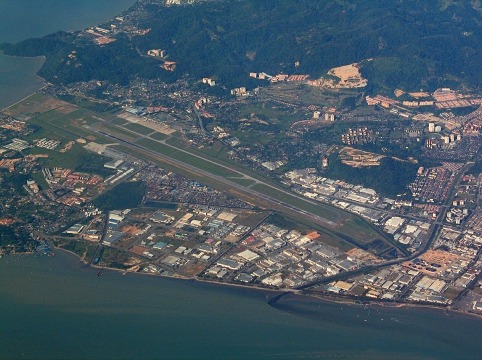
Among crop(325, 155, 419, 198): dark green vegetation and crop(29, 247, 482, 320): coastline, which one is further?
crop(325, 155, 419, 198): dark green vegetation

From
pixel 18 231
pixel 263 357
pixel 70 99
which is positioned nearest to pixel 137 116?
pixel 70 99

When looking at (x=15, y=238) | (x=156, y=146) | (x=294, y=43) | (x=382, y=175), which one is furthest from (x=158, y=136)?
(x=294, y=43)

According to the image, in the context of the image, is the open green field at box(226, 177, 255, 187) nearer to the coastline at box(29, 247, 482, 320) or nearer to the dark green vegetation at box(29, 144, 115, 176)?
the dark green vegetation at box(29, 144, 115, 176)

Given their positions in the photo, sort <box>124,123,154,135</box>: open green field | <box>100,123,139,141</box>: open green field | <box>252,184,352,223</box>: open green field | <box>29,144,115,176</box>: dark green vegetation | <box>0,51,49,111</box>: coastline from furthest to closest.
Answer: <box>0,51,49,111</box>: coastline
<box>124,123,154,135</box>: open green field
<box>100,123,139,141</box>: open green field
<box>29,144,115,176</box>: dark green vegetation
<box>252,184,352,223</box>: open green field

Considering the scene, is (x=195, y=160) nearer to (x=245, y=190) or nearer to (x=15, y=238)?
(x=245, y=190)

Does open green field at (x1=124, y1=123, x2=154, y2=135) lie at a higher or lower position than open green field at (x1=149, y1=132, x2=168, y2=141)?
higher

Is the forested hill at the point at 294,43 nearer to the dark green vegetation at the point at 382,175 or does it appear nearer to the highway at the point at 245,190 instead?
the highway at the point at 245,190

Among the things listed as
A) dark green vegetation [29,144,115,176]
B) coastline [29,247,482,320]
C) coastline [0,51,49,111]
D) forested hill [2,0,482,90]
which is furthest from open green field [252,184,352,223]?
coastline [0,51,49,111]

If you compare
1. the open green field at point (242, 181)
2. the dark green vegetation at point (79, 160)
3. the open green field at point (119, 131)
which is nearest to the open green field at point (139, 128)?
the open green field at point (119, 131)

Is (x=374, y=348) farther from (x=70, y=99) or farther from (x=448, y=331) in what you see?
(x=70, y=99)
